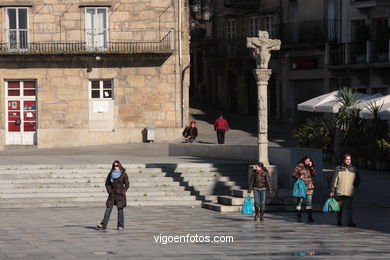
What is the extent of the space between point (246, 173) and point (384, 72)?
56.7 feet

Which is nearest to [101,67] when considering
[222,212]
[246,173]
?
[246,173]

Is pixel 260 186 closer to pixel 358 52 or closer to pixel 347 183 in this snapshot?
pixel 347 183

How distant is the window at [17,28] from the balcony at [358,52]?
45.1 feet

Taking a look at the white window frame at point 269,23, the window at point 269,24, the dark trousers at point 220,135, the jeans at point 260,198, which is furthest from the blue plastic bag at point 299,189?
the white window frame at point 269,23

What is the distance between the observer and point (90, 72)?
47688 mm

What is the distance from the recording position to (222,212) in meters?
27.6

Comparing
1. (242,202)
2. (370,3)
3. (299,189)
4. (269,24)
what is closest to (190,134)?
(370,3)

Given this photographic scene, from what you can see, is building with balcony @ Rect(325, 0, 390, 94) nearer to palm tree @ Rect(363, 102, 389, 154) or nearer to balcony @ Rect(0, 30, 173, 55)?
balcony @ Rect(0, 30, 173, 55)

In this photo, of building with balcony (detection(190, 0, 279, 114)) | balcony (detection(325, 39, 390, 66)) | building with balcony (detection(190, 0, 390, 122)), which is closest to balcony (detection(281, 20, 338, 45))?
building with balcony (detection(190, 0, 390, 122))

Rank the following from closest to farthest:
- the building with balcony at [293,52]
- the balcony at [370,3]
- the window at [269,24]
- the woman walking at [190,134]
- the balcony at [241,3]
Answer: the woman walking at [190,134] < the balcony at [370,3] < the building with balcony at [293,52] < the window at [269,24] < the balcony at [241,3]

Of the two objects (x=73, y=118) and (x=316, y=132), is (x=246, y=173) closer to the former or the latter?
(x=316, y=132)

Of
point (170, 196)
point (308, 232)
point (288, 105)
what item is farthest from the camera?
point (288, 105)

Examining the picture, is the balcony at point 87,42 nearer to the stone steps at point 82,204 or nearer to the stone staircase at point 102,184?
the stone staircase at point 102,184

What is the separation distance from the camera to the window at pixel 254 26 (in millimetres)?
58987
